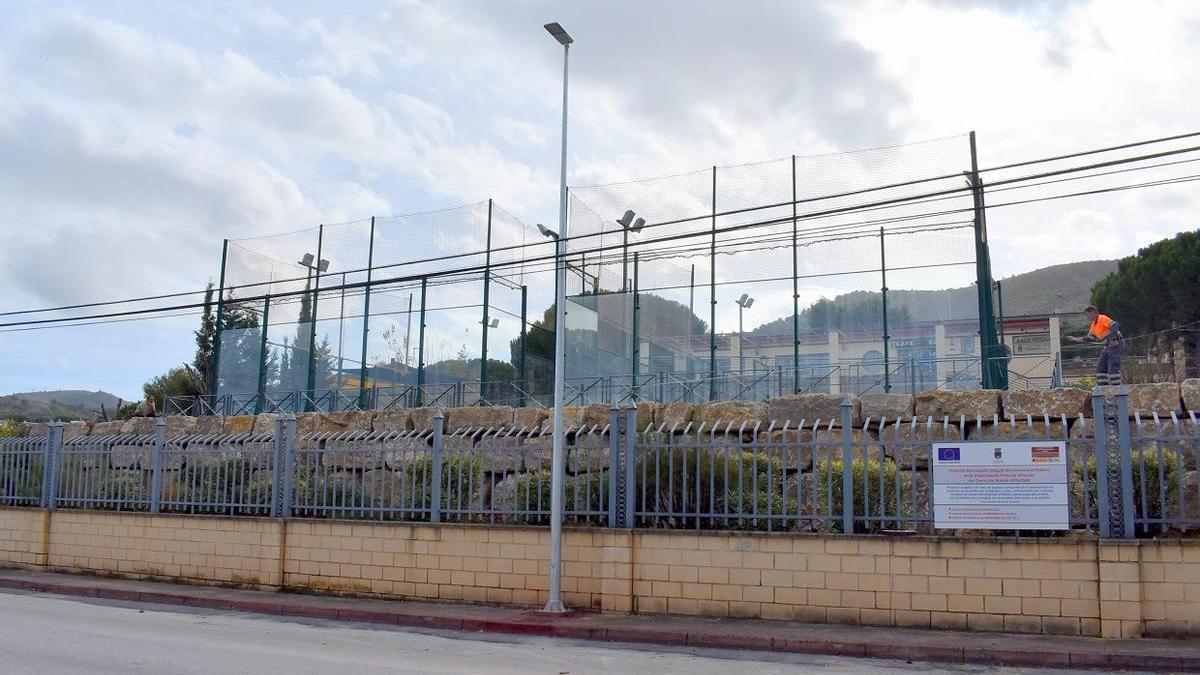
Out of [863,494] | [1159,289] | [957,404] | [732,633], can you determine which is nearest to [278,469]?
[732,633]

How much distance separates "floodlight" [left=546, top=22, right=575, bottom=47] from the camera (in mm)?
13031

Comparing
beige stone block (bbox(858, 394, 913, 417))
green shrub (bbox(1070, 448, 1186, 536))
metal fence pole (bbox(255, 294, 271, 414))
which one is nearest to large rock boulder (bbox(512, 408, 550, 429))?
beige stone block (bbox(858, 394, 913, 417))

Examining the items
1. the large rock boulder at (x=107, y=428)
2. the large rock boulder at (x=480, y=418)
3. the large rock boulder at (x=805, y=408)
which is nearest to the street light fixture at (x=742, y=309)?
the large rock boulder at (x=805, y=408)

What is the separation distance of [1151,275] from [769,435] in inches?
1444

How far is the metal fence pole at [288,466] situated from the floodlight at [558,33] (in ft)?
22.1

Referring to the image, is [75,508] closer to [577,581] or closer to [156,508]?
[156,508]

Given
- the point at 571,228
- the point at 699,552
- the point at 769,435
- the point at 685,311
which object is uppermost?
the point at 571,228

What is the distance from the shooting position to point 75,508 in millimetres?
16828

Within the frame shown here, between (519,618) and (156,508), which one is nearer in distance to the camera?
(519,618)

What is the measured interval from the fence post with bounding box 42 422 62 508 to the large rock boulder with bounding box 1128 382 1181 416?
56.5 feet

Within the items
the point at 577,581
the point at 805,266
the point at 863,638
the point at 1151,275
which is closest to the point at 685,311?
the point at 805,266

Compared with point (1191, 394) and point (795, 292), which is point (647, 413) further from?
point (1191, 394)

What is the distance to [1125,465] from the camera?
9.91 m

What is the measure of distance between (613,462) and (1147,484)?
233 inches
